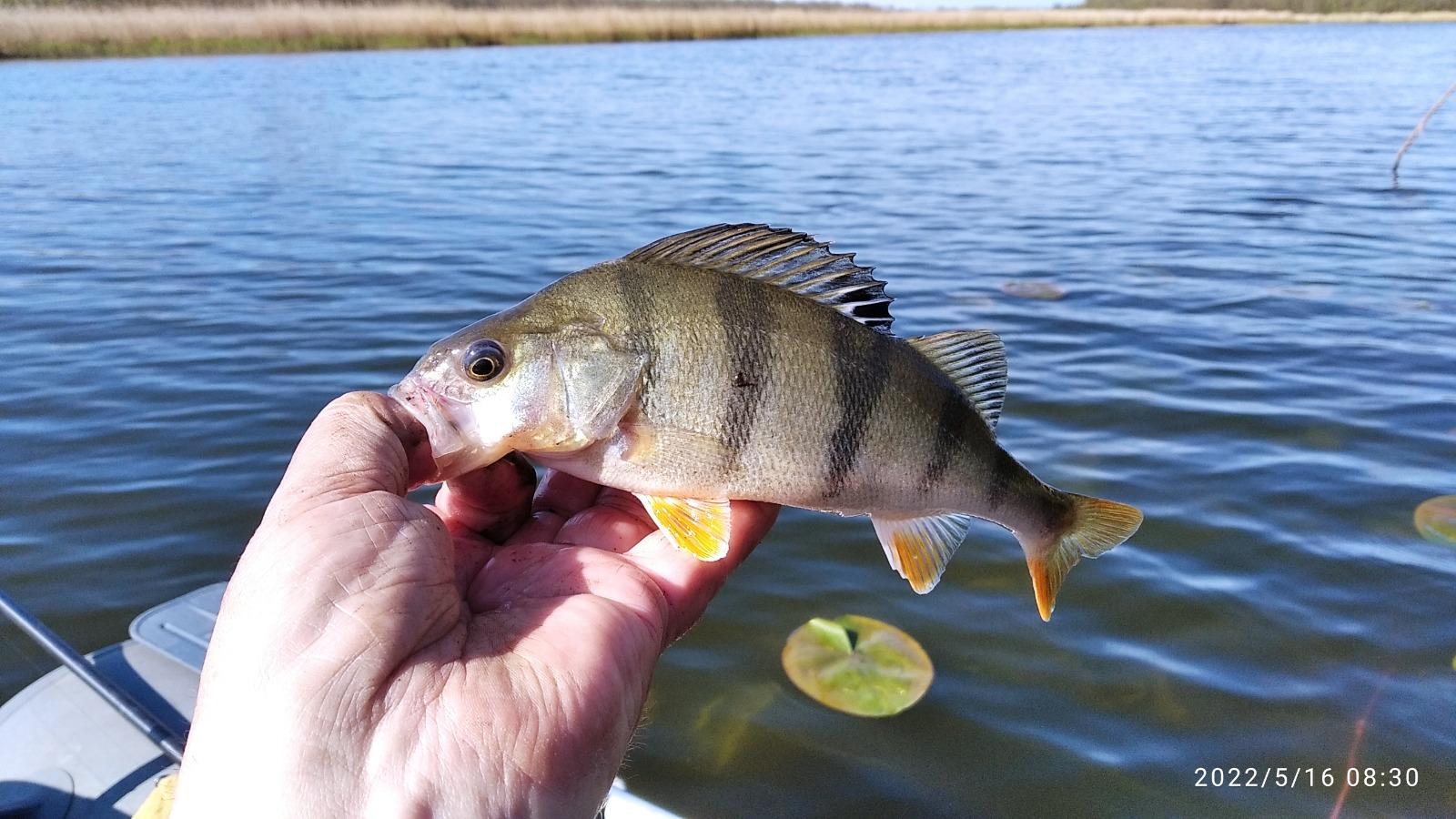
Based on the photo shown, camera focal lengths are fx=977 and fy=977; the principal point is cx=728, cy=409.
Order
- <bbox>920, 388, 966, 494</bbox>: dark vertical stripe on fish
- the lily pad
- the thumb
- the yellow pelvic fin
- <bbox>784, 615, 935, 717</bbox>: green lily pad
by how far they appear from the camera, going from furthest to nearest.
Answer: the lily pad
<bbox>784, 615, 935, 717</bbox>: green lily pad
<bbox>920, 388, 966, 494</bbox>: dark vertical stripe on fish
the yellow pelvic fin
the thumb

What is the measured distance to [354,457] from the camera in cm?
201

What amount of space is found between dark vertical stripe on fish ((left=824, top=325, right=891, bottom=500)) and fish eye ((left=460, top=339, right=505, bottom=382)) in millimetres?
830

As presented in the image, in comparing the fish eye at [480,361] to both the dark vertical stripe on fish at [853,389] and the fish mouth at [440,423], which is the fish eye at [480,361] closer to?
the fish mouth at [440,423]

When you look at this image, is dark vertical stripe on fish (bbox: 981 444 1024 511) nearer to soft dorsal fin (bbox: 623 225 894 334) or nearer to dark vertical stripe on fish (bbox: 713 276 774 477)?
soft dorsal fin (bbox: 623 225 894 334)

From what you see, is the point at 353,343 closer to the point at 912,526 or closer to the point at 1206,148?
the point at 912,526

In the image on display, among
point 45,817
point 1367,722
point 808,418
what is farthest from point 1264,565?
point 45,817

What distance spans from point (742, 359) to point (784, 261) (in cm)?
32

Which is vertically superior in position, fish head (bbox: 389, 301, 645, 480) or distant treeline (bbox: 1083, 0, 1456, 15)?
distant treeline (bbox: 1083, 0, 1456, 15)

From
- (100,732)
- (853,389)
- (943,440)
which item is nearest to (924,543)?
(943,440)

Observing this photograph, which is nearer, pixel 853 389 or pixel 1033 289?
pixel 853 389

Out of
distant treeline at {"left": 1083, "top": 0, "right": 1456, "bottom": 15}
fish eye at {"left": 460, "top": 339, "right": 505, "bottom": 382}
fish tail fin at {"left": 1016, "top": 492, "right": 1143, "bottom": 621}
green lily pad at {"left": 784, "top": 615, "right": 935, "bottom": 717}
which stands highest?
distant treeline at {"left": 1083, "top": 0, "right": 1456, "bottom": 15}

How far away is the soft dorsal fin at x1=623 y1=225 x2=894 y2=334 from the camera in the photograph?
2.46 m

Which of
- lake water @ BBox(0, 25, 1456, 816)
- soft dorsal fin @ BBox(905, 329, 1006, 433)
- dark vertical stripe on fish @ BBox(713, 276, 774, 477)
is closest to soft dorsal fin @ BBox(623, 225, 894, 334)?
dark vertical stripe on fish @ BBox(713, 276, 774, 477)

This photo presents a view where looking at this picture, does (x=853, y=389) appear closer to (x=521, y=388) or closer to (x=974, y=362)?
(x=974, y=362)
